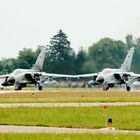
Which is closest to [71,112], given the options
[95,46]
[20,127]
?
[20,127]

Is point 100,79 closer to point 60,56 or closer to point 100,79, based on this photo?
point 100,79

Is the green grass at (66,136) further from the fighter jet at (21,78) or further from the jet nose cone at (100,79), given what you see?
the jet nose cone at (100,79)

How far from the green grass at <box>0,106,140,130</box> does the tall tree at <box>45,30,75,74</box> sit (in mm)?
64852

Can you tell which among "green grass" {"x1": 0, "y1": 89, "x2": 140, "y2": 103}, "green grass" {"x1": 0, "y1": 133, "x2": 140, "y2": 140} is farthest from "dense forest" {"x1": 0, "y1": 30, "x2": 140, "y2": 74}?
"green grass" {"x1": 0, "y1": 133, "x2": 140, "y2": 140}

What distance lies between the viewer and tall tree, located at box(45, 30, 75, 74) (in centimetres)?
10112

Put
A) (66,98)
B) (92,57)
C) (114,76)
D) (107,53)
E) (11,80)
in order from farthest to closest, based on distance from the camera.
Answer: (107,53) → (92,57) → (114,76) → (11,80) → (66,98)

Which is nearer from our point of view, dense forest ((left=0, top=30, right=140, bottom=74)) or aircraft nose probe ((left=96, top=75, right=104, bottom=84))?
aircraft nose probe ((left=96, top=75, right=104, bottom=84))

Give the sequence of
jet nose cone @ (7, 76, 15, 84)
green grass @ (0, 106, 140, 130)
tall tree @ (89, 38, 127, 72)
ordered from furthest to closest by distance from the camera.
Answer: tall tree @ (89, 38, 127, 72)
jet nose cone @ (7, 76, 15, 84)
green grass @ (0, 106, 140, 130)

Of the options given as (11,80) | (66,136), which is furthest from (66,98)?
(11,80)

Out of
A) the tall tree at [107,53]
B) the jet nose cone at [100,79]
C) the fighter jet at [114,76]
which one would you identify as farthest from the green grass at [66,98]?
the tall tree at [107,53]

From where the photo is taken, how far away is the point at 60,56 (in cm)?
11194

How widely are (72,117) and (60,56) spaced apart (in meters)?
81.7

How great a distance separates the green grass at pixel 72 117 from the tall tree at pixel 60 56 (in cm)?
6485

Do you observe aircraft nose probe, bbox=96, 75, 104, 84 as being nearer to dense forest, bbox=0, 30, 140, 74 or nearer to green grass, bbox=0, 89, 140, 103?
dense forest, bbox=0, 30, 140, 74
